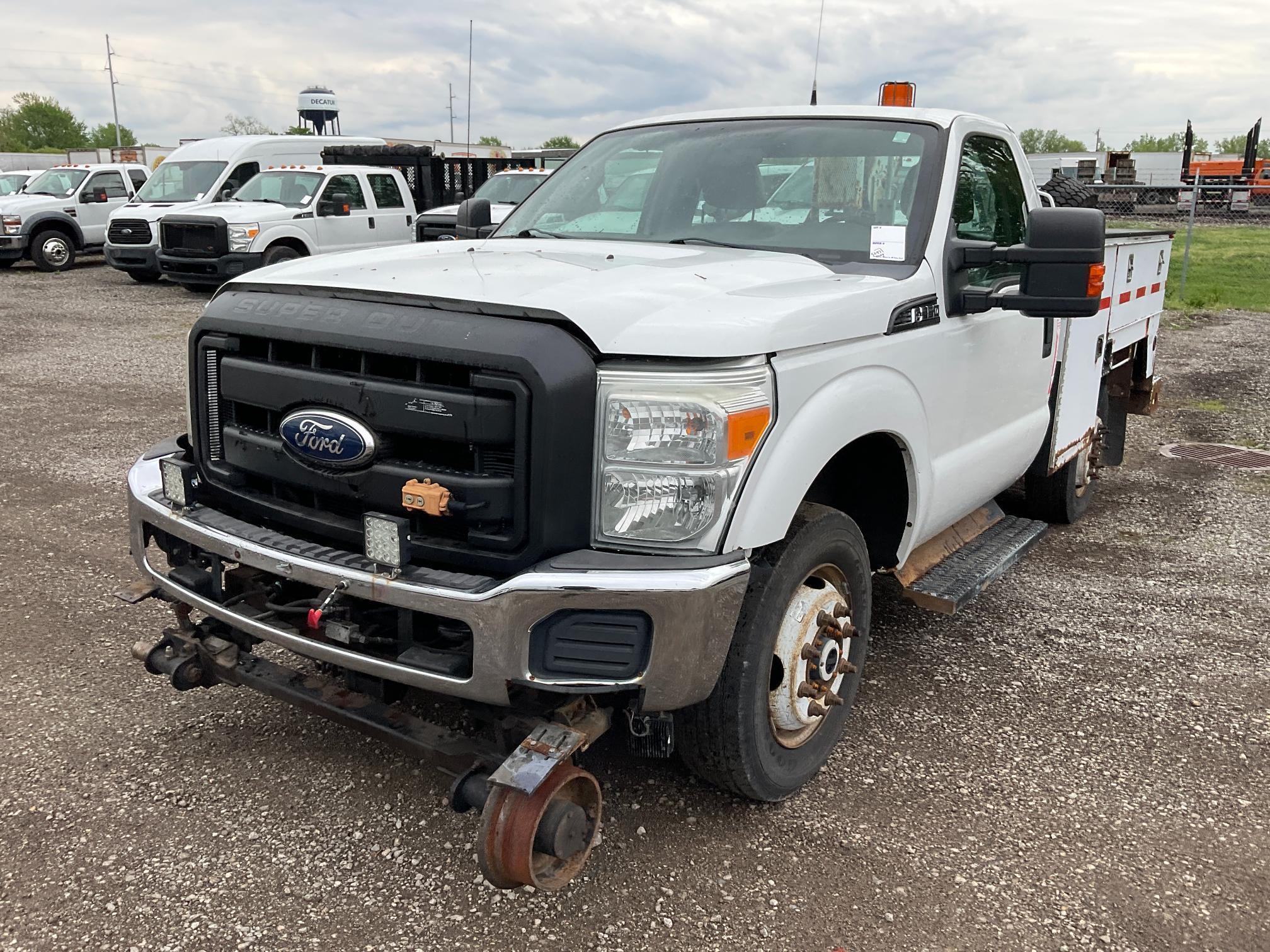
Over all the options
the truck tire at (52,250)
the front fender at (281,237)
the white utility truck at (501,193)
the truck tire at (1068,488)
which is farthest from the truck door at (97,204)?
the truck tire at (1068,488)

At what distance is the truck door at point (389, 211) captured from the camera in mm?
16312

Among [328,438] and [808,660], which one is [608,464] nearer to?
[328,438]

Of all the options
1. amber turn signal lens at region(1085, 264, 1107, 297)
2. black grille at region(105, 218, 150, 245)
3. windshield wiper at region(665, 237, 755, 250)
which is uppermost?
windshield wiper at region(665, 237, 755, 250)

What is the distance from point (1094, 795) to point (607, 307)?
7.15 feet

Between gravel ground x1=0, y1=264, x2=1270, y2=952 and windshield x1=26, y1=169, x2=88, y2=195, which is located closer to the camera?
gravel ground x1=0, y1=264, x2=1270, y2=952

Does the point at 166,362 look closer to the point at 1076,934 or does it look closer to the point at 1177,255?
the point at 1076,934

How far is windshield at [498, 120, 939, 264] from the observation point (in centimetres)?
362

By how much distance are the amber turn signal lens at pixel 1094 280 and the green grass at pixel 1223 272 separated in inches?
313

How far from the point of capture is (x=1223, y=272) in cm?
2034

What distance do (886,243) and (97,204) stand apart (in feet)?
69.6

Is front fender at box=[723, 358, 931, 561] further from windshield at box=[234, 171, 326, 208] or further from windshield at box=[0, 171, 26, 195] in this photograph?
windshield at box=[0, 171, 26, 195]

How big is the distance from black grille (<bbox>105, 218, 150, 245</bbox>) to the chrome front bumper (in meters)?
16.5

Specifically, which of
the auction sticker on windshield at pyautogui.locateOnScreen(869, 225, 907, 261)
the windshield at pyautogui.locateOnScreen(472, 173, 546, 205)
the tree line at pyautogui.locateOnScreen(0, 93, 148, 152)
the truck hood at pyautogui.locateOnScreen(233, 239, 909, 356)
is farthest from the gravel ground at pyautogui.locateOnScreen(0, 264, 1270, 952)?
the tree line at pyautogui.locateOnScreen(0, 93, 148, 152)

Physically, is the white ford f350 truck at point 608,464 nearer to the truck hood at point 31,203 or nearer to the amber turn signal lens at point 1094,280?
the amber turn signal lens at point 1094,280
